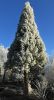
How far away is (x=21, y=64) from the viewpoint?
4338 centimetres

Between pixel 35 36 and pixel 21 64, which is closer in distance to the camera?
pixel 21 64

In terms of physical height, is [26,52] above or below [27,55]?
above

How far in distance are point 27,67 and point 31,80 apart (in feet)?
10.3

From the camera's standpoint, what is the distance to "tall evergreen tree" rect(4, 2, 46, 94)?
43656 mm

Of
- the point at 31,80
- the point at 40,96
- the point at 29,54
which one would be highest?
the point at 29,54

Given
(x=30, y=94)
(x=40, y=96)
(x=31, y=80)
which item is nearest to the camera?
(x=40, y=96)

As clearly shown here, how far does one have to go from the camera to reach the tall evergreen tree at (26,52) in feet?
143

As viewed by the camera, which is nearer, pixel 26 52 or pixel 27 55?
pixel 27 55

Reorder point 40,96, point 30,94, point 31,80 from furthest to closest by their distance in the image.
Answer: point 31,80, point 30,94, point 40,96

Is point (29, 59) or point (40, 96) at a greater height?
point (29, 59)

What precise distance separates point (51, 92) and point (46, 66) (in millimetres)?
6495

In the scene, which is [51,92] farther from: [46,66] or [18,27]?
[18,27]

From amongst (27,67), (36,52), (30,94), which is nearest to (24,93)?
(30,94)

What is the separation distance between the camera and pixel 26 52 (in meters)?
43.9
